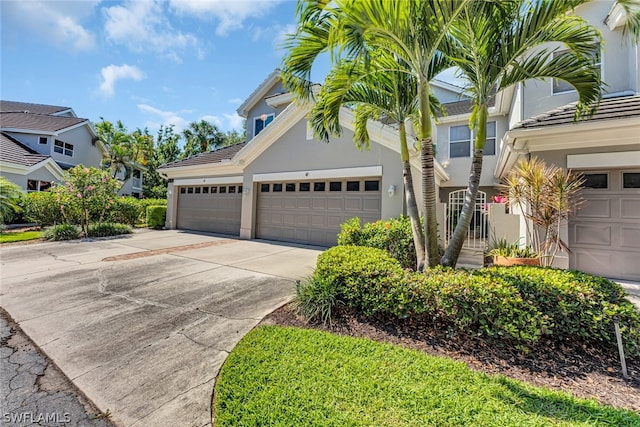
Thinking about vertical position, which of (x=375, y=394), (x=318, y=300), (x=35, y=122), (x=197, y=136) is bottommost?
(x=375, y=394)

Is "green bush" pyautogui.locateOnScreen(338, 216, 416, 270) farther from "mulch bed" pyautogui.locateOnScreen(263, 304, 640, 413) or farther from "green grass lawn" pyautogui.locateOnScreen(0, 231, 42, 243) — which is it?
"green grass lawn" pyautogui.locateOnScreen(0, 231, 42, 243)

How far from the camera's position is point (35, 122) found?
23.4 metres

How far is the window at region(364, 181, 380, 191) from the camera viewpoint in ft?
32.2

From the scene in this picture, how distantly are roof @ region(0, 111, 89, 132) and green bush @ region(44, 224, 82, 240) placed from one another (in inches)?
634

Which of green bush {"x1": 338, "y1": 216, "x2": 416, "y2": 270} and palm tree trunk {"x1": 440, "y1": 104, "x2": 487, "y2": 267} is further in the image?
green bush {"x1": 338, "y1": 216, "x2": 416, "y2": 270}

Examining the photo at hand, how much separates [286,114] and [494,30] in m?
8.39

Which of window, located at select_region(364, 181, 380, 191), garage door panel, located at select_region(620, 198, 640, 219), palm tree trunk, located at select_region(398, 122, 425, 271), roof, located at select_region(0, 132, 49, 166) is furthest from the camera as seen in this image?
roof, located at select_region(0, 132, 49, 166)

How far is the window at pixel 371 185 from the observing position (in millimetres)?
9828

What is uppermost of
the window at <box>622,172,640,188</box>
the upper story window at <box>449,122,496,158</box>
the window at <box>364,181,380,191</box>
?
the upper story window at <box>449,122,496,158</box>

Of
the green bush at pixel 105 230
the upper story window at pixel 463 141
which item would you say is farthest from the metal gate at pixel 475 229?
the green bush at pixel 105 230

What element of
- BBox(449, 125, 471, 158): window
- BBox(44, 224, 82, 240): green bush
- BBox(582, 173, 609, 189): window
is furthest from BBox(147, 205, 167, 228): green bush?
BBox(582, 173, 609, 189): window

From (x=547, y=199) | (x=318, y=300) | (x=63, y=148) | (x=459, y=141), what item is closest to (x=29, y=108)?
(x=63, y=148)

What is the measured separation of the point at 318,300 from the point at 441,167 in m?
8.95

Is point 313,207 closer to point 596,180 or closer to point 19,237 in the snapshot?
point 596,180
